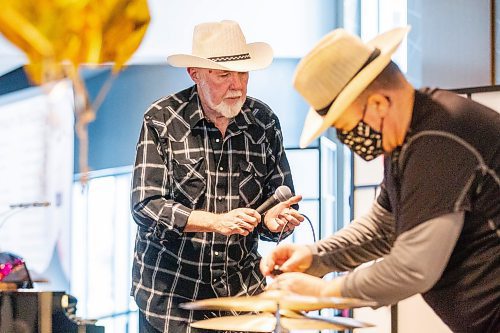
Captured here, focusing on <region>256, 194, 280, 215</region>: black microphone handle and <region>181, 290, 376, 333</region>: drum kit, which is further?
<region>256, 194, 280, 215</region>: black microphone handle

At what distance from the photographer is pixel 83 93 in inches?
48.9

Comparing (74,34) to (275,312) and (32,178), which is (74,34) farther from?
(32,178)

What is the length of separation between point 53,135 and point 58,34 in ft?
0.42

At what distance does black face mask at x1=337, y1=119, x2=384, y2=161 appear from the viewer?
2215 millimetres

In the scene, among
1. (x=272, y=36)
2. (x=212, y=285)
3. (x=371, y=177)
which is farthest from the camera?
(x=272, y=36)

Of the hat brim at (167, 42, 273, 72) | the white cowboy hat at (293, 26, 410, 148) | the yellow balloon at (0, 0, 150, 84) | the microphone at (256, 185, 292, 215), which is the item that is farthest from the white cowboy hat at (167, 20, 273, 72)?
the yellow balloon at (0, 0, 150, 84)

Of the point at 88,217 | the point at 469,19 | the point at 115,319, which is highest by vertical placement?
the point at 469,19

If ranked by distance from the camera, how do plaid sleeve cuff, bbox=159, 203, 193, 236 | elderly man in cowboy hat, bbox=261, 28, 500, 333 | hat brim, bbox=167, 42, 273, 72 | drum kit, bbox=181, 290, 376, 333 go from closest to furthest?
elderly man in cowboy hat, bbox=261, 28, 500, 333 < drum kit, bbox=181, 290, 376, 333 < plaid sleeve cuff, bbox=159, 203, 193, 236 < hat brim, bbox=167, 42, 273, 72

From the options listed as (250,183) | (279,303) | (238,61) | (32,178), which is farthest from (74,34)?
(32,178)

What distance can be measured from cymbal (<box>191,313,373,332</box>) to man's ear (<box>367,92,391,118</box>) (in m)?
0.71

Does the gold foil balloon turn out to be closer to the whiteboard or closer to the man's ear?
the man's ear

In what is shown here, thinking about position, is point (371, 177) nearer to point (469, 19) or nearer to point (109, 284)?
point (469, 19)

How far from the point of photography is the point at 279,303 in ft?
8.69

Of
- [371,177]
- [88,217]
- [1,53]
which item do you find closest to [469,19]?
[371,177]
